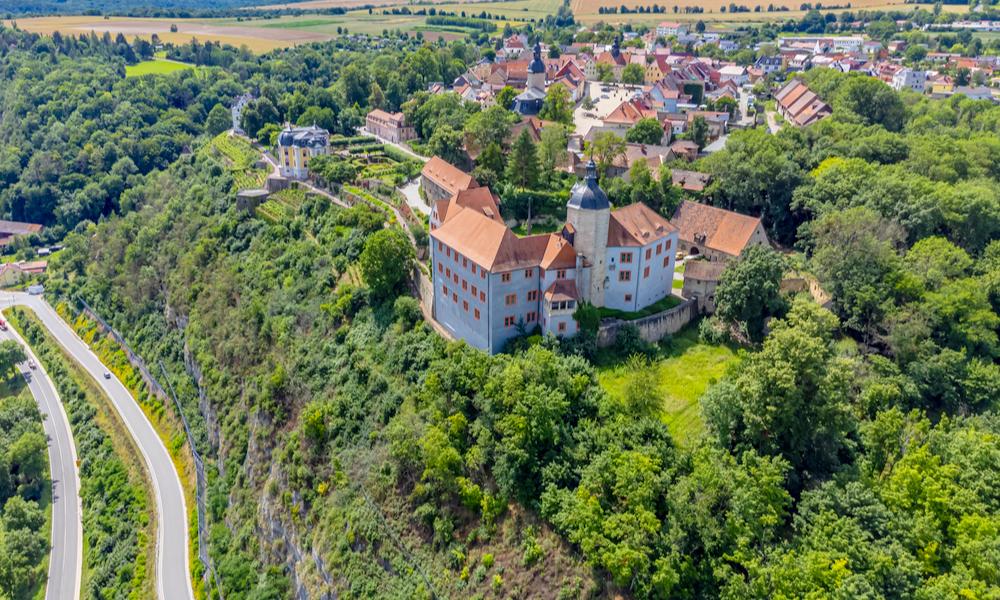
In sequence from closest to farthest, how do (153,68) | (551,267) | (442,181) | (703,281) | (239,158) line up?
(551,267) < (703,281) < (442,181) < (239,158) < (153,68)

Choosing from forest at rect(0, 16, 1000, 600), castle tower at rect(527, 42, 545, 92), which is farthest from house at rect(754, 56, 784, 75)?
forest at rect(0, 16, 1000, 600)

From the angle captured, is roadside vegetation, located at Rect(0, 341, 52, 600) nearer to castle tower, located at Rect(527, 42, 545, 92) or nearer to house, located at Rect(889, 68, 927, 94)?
castle tower, located at Rect(527, 42, 545, 92)

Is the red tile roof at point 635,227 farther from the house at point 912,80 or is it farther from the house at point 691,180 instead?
the house at point 912,80

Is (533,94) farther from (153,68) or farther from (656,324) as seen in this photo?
Answer: (153,68)

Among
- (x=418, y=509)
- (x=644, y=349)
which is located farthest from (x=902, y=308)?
(x=418, y=509)

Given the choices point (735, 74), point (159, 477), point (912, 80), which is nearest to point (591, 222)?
point (159, 477)

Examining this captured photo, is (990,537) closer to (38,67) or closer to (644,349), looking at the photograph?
(644,349)
